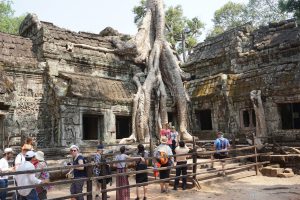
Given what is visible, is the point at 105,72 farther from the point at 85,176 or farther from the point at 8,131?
the point at 85,176

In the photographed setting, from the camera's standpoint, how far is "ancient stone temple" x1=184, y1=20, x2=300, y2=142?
40.0 ft

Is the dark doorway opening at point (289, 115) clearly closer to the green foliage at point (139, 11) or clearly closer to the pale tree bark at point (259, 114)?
the pale tree bark at point (259, 114)

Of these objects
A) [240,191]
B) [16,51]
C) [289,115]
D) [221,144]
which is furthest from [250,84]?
[16,51]

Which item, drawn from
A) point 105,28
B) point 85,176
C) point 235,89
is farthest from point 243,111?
point 85,176

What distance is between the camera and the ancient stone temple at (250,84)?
12188 mm

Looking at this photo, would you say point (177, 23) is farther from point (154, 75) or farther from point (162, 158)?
point (162, 158)

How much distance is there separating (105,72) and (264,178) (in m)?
7.40

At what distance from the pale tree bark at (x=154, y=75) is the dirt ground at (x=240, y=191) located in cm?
413

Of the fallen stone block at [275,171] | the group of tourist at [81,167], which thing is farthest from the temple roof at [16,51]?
the fallen stone block at [275,171]

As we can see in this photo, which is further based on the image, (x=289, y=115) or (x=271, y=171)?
(x=289, y=115)

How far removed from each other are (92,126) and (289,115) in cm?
787

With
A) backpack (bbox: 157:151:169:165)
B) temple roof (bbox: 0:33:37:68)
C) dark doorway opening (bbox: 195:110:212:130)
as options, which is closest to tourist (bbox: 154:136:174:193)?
backpack (bbox: 157:151:169:165)

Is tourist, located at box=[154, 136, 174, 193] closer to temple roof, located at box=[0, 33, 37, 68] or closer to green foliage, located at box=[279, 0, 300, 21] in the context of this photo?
temple roof, located at box=[0, 33, 37, 68]

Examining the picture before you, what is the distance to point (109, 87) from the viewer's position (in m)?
12.5
